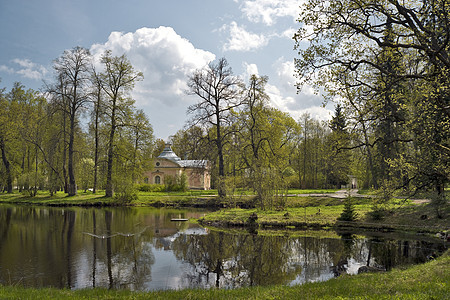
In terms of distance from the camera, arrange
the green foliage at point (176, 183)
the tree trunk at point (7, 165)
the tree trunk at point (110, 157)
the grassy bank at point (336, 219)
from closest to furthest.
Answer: the grassy bank at point (336, 219) → the tree trunk at point (110, 157) → the tree trunk at point (7, 165) → the green foliage at point (176, 183)

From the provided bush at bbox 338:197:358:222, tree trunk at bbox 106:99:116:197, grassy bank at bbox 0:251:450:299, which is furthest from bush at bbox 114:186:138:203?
grassy bank at bbox 0:251:450:299

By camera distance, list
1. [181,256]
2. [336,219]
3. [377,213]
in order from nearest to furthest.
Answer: [181,256] → [377,213] → [336,219]

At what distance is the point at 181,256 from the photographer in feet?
42.4

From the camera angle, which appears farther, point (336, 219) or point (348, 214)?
point (336, 219)

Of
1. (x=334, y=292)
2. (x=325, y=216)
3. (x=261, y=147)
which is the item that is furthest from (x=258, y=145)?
(x=334, y=292)

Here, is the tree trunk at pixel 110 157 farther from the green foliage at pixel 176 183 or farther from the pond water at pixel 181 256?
the pond water at pixel 181 256

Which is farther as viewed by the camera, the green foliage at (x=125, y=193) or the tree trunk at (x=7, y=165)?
the tree trunk at (x=7, y=165)

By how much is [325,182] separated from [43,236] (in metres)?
37.5

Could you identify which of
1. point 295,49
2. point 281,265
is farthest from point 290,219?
point 295,49

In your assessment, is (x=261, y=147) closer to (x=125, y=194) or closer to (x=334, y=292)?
(x=125, y=194)

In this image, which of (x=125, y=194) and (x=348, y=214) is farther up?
(x=125, y=194)

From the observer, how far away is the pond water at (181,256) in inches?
387

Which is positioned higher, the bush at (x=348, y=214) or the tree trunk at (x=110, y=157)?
the tree trunk at (x=110, y=157)

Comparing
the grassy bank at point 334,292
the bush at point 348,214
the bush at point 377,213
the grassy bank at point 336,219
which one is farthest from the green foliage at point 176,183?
the grassy bank at point 334,292
